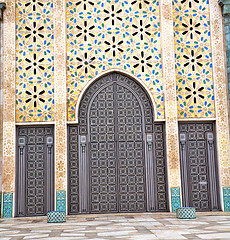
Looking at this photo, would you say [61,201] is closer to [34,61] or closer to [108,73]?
[108,73]

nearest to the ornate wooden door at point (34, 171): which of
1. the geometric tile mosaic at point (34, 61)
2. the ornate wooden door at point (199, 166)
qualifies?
the geometric tile mosaic at point (34, 61)

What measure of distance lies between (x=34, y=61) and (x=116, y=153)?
2692 millimetres

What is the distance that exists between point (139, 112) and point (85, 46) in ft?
6.18

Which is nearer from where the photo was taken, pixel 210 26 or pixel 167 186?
pixel 167 186

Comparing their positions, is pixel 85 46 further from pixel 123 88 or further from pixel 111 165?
pixel 111 165

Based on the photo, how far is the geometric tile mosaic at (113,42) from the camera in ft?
28.7

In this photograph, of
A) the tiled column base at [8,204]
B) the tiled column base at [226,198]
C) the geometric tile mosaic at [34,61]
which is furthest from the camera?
the geometric tile mosaic at [34,61]

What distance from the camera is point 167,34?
873 cm

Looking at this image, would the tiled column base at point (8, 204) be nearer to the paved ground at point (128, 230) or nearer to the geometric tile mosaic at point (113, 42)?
the paved ground at point (128, 230)

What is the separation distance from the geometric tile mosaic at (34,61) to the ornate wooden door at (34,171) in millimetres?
330

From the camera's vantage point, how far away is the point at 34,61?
8.77 metres

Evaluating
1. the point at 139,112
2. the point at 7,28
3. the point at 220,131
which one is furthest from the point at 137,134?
the point at 7,28

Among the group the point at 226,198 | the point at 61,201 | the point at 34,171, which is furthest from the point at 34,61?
the point at 226,198

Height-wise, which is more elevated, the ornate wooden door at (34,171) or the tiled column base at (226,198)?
the ornate wooden door at (34,171)
